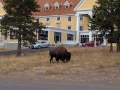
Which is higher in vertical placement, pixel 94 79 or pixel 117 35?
pixel 117 35

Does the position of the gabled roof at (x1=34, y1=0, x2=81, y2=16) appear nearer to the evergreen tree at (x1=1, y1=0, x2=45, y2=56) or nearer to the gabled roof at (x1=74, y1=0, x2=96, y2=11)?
the gabled roof at (x1=74, y1=0, x2=96, y2=11)

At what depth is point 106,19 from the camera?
3916cm

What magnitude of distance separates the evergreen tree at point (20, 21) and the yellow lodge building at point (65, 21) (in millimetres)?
22586

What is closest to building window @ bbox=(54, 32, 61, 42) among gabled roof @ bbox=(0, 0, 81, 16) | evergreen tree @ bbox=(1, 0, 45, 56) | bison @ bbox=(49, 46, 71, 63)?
gabled roof @ bbox=(0, 0, 81, 16)

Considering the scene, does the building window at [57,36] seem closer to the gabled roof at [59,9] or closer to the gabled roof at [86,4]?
the gabled roof at [86,4]

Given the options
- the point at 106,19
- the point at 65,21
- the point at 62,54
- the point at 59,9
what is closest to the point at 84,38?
the point at 65,21

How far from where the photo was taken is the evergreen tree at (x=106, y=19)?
3865 centimetres

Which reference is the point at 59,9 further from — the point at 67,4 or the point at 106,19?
the point at 106,19

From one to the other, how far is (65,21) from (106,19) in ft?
152

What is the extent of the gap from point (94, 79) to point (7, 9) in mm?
27008

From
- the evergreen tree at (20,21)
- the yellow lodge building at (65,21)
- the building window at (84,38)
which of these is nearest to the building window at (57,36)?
the yellow lodge building at (65,21)

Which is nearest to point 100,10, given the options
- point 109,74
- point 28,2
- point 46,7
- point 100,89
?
point 28,2

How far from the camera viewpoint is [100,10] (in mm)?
39781

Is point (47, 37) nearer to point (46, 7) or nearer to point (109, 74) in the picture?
point (46, 7)
